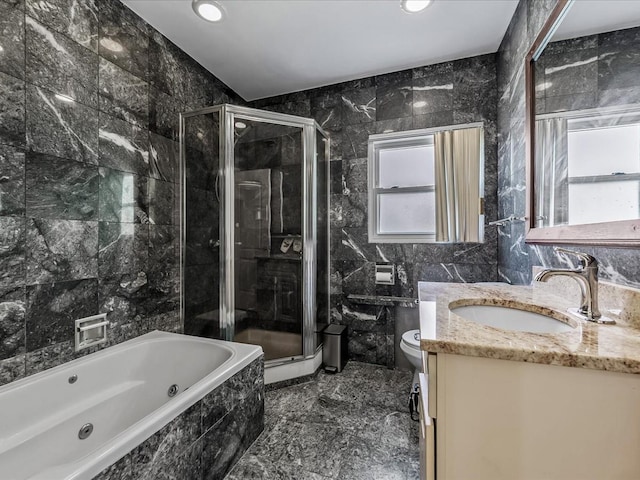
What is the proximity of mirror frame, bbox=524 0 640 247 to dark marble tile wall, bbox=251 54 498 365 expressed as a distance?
0.73 metres

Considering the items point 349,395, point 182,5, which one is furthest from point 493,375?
point 182,5

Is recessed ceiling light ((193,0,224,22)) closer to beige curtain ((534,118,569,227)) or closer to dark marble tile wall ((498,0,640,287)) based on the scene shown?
dark marble tile wall ((498,0,640,287))

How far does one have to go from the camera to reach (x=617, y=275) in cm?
92

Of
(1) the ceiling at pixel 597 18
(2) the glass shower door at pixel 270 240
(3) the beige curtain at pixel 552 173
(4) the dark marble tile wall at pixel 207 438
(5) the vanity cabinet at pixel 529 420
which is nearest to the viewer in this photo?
(5) the vanity cabinet at pixel 529 420

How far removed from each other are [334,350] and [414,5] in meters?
2.47

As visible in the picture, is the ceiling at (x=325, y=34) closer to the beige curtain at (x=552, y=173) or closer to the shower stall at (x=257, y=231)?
the shower stall at (x=257, y=231)

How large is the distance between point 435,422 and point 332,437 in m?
1.12

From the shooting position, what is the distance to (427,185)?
2.41 m

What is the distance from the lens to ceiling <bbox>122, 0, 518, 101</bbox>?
1.77m

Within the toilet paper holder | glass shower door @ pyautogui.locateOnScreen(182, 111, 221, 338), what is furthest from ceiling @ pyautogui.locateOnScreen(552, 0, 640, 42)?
glass shower door @ pyautogui.locateOnScreen(182, 111, 221, 338)

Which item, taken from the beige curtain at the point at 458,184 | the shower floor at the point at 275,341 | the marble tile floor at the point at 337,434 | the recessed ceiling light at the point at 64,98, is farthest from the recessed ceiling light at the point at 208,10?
the marble tile floor at the point at 337,434

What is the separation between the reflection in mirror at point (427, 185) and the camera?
2178 mm

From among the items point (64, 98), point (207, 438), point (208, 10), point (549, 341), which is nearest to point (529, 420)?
point (549, 341)

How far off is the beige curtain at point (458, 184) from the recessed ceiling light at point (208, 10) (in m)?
1.74
